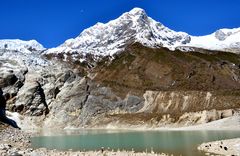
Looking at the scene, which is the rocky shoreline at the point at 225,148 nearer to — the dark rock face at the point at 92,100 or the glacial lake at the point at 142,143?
the glacial lake at the point at 142,143

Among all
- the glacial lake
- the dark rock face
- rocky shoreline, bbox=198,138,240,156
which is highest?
the dark rock face

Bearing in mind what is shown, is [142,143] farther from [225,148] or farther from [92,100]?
[92,100]

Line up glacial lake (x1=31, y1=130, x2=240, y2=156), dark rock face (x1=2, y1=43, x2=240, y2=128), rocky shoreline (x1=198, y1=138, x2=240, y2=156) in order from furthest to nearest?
dark rock face (x1=2, y1=43, x2=240, y2=128), glacial lake (x1=31, y1=130, x2=240, y2=156), rocky shoreline (x1=198, y1=138, x2=240, y2=156)

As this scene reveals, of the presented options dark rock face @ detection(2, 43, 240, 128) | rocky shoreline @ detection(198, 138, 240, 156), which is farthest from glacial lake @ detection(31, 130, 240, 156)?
dark rock face @ detection(2, 43, 240, 128)

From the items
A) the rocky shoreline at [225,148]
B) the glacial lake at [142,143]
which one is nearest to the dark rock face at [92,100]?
the glacial lake at [142,143]

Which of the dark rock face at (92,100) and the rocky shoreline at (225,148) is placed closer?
the rocky shoreline at (225,148)

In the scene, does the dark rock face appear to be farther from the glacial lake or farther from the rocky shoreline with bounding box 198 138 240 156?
the rocky shoreline with bounding box 198 138 240 156

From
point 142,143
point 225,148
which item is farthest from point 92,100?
point 225,148

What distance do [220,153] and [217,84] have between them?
124894mm

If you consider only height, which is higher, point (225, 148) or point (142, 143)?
point (225, 148)

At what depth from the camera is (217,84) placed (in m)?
160

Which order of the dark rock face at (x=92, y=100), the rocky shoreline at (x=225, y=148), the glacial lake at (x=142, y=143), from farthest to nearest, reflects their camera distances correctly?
the dark rock face at (x=92, y=100) < the glacial lake at (x=142, y=143) < the rocky shoreline at (x=225, y=148)

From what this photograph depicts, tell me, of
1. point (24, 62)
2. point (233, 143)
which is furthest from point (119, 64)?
point (233, 143)

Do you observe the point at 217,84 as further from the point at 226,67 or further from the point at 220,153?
the point at 220,153
